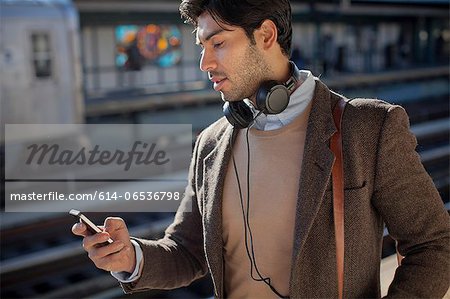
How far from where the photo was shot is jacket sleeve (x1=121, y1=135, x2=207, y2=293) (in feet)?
6.10

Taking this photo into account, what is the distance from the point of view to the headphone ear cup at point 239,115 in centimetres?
179

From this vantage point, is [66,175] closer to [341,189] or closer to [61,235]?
[61,235]

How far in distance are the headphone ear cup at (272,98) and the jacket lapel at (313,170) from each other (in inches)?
3.6

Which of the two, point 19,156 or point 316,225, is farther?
point 19,156

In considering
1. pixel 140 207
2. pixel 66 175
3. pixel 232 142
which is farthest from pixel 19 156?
pixel 232 142

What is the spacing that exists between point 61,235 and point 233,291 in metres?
6.29

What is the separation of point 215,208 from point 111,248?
1.06 ft

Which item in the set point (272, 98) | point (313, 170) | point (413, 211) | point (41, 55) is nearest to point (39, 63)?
point (41, 55)

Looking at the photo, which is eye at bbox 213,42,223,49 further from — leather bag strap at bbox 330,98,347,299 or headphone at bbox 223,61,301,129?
leather bag strap at bbox 330,98,347,299

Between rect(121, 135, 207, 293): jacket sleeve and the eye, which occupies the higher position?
the eye

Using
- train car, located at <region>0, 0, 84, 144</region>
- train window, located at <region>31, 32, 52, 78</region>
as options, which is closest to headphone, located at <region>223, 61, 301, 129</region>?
train car, located at <region>0, 0, 84, 144</region>

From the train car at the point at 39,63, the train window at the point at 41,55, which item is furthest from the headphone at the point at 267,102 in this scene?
the train window at the point at 41,55

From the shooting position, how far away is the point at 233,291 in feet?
5.98

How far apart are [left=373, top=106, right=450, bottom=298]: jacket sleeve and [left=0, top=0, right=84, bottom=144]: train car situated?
389 inches
